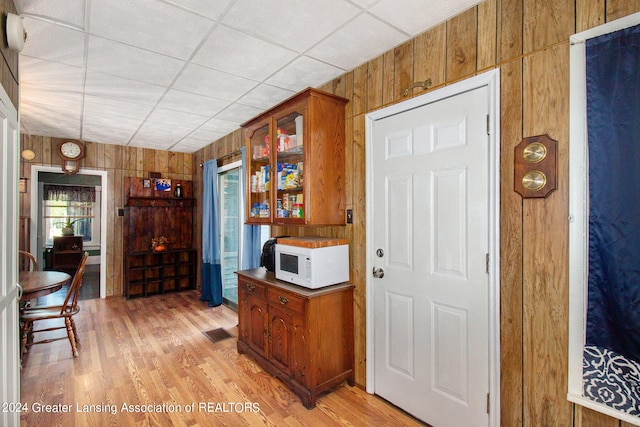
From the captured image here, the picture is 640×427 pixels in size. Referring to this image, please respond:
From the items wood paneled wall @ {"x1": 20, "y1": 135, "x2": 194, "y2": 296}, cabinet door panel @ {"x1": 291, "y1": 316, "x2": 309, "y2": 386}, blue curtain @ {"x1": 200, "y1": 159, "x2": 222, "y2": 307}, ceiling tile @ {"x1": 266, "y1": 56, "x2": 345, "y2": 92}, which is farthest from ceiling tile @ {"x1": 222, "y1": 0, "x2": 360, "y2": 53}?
wood paneled wall @ {"x1": 20, "y1": 135, "x2": 194, "y2": 296}

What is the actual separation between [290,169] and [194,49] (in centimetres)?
112

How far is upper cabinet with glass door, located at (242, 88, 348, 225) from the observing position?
2410 mm

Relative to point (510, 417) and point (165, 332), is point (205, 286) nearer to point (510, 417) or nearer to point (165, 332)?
point (165, 332)

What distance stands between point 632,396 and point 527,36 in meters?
1.71

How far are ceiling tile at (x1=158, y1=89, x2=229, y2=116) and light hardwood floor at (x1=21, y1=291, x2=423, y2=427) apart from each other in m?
2.54

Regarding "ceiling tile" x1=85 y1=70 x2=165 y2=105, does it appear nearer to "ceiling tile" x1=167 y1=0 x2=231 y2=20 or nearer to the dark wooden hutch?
"ceiling tile" x1=167 y1=0 x2=231 y2=20

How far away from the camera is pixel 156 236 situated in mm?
5320

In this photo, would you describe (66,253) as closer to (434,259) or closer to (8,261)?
(8,261)

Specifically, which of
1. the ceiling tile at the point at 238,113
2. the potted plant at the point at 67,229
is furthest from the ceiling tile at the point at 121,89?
the potted plant at the point at 67,229

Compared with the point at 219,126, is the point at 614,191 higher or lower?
lower

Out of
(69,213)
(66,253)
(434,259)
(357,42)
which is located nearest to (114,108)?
(357,42)

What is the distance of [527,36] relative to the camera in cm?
158

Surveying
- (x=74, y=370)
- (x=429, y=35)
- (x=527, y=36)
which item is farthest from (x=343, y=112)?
(x=74, y=370)

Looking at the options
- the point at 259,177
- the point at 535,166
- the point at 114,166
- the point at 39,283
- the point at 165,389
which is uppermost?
the point at 114,166
